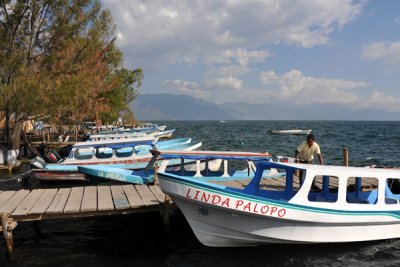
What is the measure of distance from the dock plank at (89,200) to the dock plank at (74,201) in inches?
5.8

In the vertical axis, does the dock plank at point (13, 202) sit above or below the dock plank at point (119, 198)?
below

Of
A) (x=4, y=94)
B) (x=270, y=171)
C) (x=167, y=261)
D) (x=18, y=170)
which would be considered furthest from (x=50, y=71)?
(x=167, y=261)

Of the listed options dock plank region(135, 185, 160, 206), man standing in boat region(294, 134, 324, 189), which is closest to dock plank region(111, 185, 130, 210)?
dock plank region(135, 185, 160, 206)

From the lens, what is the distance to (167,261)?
34.7 ft

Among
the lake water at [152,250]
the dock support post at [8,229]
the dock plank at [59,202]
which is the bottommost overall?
the lake water at [152,250]

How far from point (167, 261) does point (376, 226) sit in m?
6.64

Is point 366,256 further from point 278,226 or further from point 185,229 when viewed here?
point 185,229

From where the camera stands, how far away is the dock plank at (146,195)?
11.8 meters

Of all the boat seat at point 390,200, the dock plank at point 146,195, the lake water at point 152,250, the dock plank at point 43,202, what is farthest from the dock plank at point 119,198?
the boat seat at point 390,200

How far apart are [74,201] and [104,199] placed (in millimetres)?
982

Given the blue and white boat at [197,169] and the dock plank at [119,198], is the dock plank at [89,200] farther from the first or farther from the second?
the blue and white boat at [197,169]

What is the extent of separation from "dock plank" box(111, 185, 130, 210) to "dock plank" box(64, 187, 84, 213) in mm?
1151

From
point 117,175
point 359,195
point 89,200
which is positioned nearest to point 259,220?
point 359,195

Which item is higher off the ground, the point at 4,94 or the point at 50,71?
the point at 50,71
